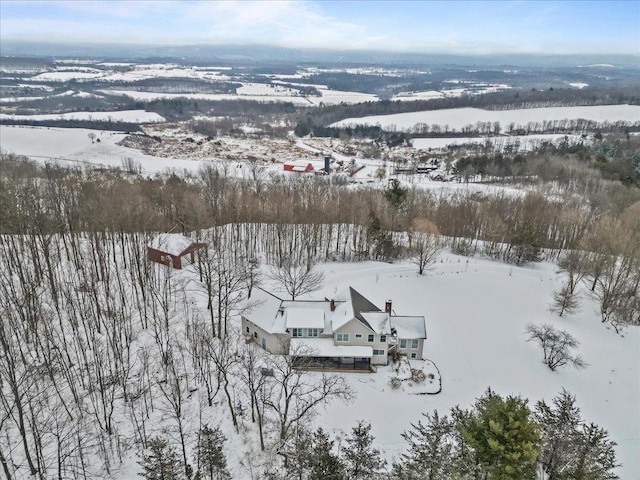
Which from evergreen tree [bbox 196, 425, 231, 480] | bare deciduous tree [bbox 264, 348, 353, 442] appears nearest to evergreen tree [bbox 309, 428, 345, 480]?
bare deciduous tree [bbox 264, 348, 353, 442]

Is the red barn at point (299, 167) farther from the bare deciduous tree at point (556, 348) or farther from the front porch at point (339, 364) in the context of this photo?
the bare deciduous tree at point (556, 348)

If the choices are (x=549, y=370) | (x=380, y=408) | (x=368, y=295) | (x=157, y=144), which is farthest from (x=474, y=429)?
(x=157, y=144)

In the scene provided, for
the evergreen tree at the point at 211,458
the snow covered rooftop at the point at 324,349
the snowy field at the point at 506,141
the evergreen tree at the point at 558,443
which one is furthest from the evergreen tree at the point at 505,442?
the snowy field at the point at 506,141

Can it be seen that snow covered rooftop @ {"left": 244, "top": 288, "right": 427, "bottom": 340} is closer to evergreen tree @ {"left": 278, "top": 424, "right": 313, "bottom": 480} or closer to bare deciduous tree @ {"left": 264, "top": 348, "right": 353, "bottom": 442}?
bare deciduous tree @ {"left": 264, "top": 348, "right": 353, "bottom": 442}

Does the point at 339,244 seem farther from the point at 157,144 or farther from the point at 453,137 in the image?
the point at 453,137

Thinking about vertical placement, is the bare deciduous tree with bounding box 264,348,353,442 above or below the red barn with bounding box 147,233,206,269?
below
